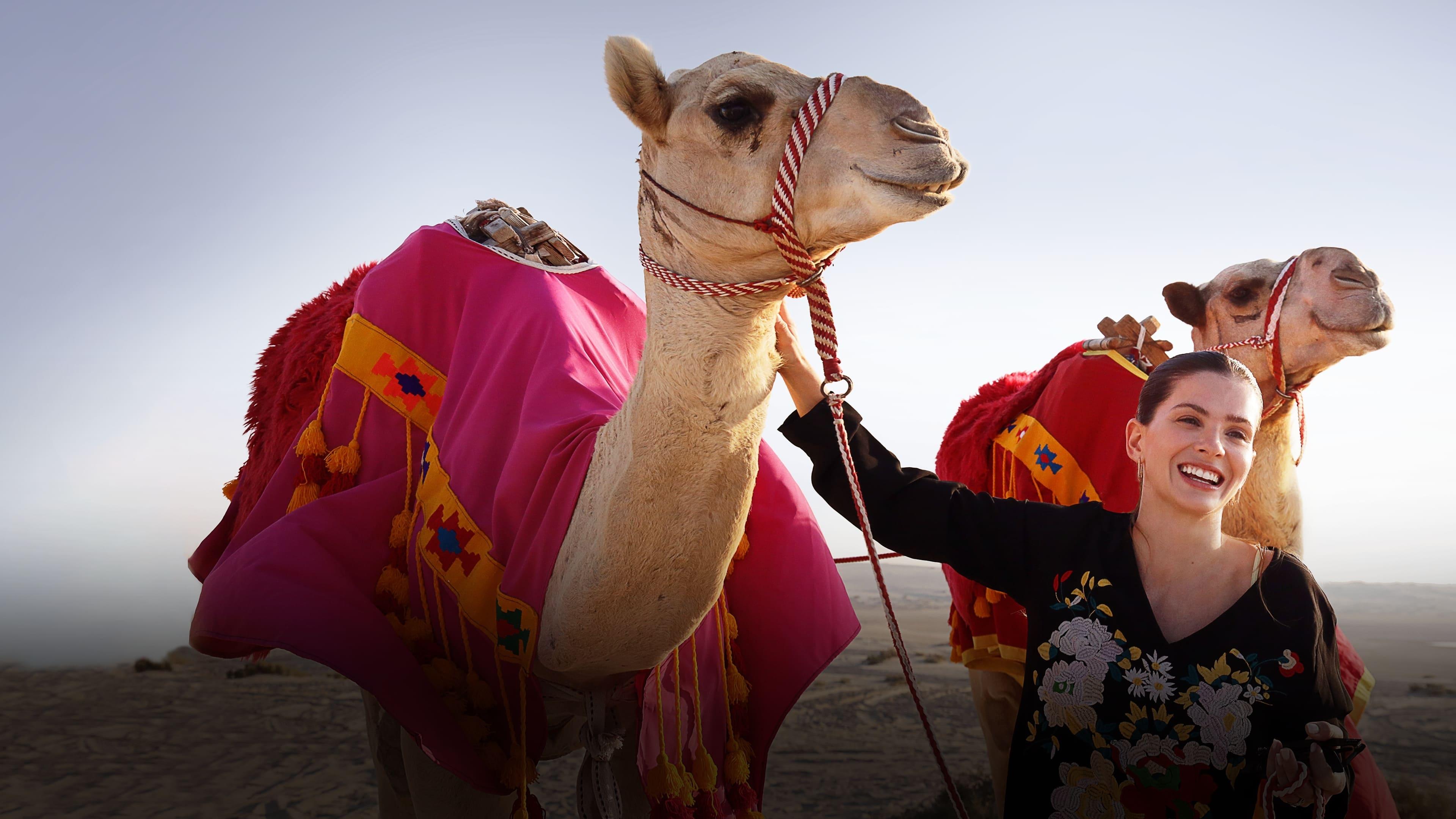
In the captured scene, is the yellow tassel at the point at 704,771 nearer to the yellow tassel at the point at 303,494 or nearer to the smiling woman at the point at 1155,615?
the smiling woman at the point at 1155,615

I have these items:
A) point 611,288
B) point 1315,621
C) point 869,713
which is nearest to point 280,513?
point 611,288

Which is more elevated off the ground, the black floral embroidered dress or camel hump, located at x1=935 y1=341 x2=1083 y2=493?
camel hump, located at x1=935 y1=341 x2=1083 y2=493

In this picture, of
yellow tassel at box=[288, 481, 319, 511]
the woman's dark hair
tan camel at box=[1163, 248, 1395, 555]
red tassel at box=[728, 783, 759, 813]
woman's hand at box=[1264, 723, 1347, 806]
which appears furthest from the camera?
tan camel at box=[1163, 248, 1395, 555]

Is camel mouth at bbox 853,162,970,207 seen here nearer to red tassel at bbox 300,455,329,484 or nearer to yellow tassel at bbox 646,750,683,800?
yellow tassel at bbox 646,750,683,800

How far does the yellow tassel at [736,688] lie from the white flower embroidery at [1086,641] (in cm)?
97

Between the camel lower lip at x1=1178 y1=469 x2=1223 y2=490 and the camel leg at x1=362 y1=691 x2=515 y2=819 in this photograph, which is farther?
the camel leg at x1=362 y1=691 x2=515 y2=819

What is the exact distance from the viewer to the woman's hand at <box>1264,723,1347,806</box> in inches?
58.7

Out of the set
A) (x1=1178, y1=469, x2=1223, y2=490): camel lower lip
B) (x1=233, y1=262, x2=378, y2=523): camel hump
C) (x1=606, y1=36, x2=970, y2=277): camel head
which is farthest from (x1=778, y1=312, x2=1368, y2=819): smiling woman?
(x1=233, y1=262, x2=378, y2=523): camel hump

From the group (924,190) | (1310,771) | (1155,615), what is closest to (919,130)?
(924,190)

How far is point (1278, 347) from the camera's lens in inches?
129

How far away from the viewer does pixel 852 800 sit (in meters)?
5.68

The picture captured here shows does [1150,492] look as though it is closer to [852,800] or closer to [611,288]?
[611,288]

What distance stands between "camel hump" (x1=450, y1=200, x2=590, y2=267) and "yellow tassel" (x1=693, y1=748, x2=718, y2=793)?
5.38 feet

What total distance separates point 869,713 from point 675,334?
23.2 feet
